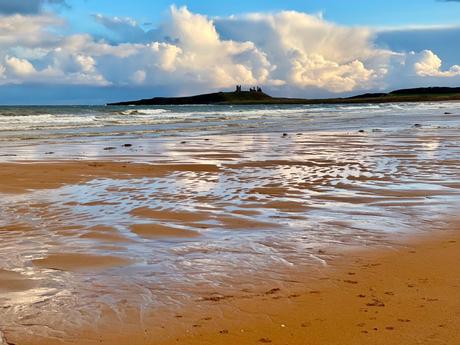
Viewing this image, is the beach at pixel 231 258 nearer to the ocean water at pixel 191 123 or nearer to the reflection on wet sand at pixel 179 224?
the reflection on wet sand at pixel 179 224

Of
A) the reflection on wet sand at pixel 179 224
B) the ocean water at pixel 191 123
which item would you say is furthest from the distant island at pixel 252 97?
the reflection on wet sand at pixel 179 224

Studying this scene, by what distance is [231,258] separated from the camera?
17.9 ft

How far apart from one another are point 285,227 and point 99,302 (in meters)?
2.94

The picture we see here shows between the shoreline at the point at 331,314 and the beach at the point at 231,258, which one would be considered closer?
the shoreline at the point at 331,314

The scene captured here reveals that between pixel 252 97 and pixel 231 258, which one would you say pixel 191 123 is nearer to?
pixel 231 258

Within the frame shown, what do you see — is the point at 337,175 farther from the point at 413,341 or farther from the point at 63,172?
the point at 413,341

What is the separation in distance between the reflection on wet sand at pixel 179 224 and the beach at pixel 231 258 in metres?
0.02

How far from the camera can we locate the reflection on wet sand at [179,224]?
4479 millimetres

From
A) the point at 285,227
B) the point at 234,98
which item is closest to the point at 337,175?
the point at 285,227

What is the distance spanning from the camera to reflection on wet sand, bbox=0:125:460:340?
14.7ft

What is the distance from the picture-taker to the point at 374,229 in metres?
6.51

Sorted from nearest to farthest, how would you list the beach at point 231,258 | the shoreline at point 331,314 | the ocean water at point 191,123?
the shoreline at point 331,314
the beach at point 231,258
the ocean water at point 191,123

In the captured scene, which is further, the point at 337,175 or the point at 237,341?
the point at 337,175

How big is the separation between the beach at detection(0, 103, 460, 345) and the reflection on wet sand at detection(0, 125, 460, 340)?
0.02m
